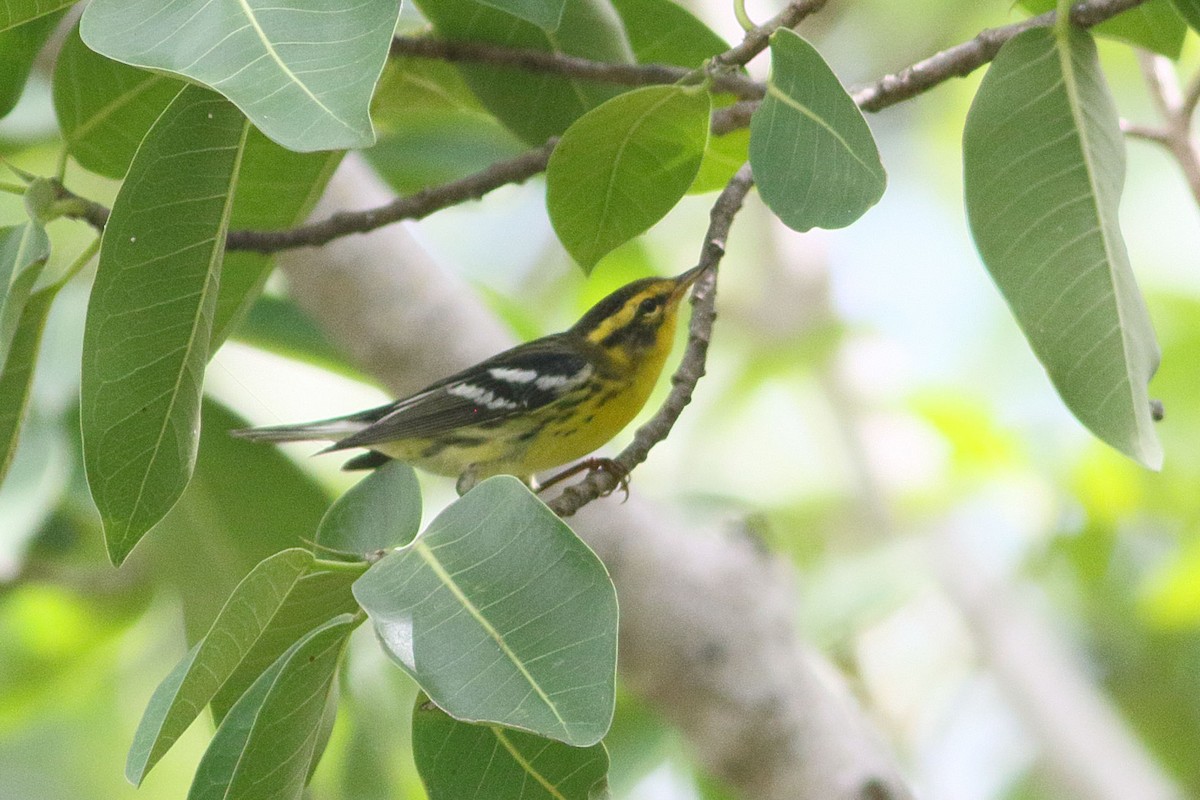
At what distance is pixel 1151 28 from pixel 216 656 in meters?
1.59

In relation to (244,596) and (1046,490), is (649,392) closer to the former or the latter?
(1046,490)

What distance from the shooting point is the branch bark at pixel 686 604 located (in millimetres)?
2340

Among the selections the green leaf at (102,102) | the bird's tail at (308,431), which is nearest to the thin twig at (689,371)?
the green leaf at (102,102)

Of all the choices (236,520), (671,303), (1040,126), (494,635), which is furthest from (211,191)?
(671,303)

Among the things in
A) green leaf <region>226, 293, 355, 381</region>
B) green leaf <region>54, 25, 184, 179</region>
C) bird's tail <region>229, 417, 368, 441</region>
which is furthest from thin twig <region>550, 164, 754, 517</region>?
green leaf <region>226, 293, 355, 381</region>

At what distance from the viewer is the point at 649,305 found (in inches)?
128

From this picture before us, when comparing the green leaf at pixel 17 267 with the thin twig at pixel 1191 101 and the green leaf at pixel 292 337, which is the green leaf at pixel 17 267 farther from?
the thin twig at pixel 1191 101

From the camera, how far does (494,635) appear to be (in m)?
1.23

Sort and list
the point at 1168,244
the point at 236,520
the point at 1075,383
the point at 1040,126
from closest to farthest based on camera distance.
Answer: the point at 1075,383 → the point at 1040,126 → the point at 236,520 → the point at 1168,244

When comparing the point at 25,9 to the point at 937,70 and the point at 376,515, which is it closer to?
the point at 376,515

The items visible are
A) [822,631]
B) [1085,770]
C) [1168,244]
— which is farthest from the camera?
[1168,244]

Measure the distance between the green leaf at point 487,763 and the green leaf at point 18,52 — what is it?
3.60ft

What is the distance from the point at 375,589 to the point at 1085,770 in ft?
9.20

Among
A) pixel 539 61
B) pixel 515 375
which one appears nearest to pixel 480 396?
pixel 515 375
